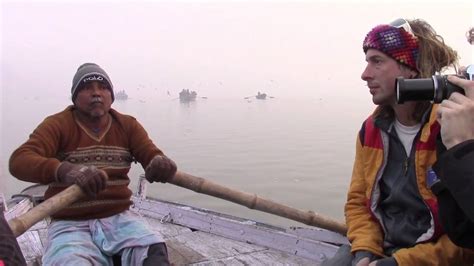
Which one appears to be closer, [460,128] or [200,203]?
[460,128]

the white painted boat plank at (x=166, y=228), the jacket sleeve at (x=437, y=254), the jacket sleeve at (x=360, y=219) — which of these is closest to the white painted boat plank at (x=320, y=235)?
the jacket sleeve at (x=360, y=219)

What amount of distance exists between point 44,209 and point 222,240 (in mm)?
1696

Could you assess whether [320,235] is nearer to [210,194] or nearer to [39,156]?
[210,194]

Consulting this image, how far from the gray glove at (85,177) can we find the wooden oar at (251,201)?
417 mm

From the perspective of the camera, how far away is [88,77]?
8.36ft

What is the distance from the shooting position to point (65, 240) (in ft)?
7.37

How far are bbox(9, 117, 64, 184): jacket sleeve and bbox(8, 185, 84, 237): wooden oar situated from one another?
191mm

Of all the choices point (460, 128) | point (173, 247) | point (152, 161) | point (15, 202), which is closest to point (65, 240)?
point (152, 161)

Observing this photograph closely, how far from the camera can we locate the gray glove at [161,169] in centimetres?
241

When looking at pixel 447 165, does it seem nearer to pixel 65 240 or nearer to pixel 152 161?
pixel 152 161

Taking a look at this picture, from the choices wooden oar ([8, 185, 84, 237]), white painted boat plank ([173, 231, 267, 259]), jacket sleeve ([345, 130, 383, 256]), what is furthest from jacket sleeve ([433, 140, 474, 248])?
white painted boat plank ([173, 231, 267, 259])

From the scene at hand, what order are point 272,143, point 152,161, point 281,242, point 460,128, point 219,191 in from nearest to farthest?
point 460,128
point 152,161
point 219,191
point 281,242
point 272,143

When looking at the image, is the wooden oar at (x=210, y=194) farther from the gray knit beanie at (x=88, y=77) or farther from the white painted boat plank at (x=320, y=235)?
the gray knit beanie at (x=88, y=77)

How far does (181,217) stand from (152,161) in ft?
5.33
